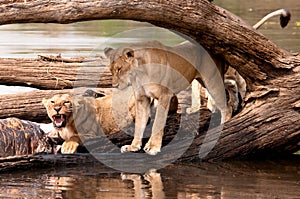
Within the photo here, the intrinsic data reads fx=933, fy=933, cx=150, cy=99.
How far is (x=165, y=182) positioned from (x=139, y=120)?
1108mm

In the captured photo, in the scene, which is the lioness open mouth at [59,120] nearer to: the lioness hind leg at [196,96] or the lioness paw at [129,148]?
the lioness paw at [129,148]

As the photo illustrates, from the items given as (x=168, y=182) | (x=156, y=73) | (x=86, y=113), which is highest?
(x=156, y=73)

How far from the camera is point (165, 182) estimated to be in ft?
28.2

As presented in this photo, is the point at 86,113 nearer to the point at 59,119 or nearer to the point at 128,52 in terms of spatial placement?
the point at 59,119

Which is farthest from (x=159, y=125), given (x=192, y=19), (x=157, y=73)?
(x=192, y=19)

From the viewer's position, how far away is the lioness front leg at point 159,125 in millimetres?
9211

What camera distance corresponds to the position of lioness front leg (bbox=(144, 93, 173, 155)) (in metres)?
9.21

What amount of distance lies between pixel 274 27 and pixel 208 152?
12100 mm

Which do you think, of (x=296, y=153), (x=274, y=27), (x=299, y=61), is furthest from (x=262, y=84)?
(x=274, y=27)

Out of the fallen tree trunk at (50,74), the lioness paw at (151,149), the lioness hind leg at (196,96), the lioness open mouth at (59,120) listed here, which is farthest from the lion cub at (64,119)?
the fallen tree trunk at (50,74)

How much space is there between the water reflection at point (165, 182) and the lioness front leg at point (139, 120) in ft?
1.41

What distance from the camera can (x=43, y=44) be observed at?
17938 millimetres

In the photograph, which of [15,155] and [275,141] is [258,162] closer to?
[275,141]

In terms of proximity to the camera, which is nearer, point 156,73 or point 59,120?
point 156,73
